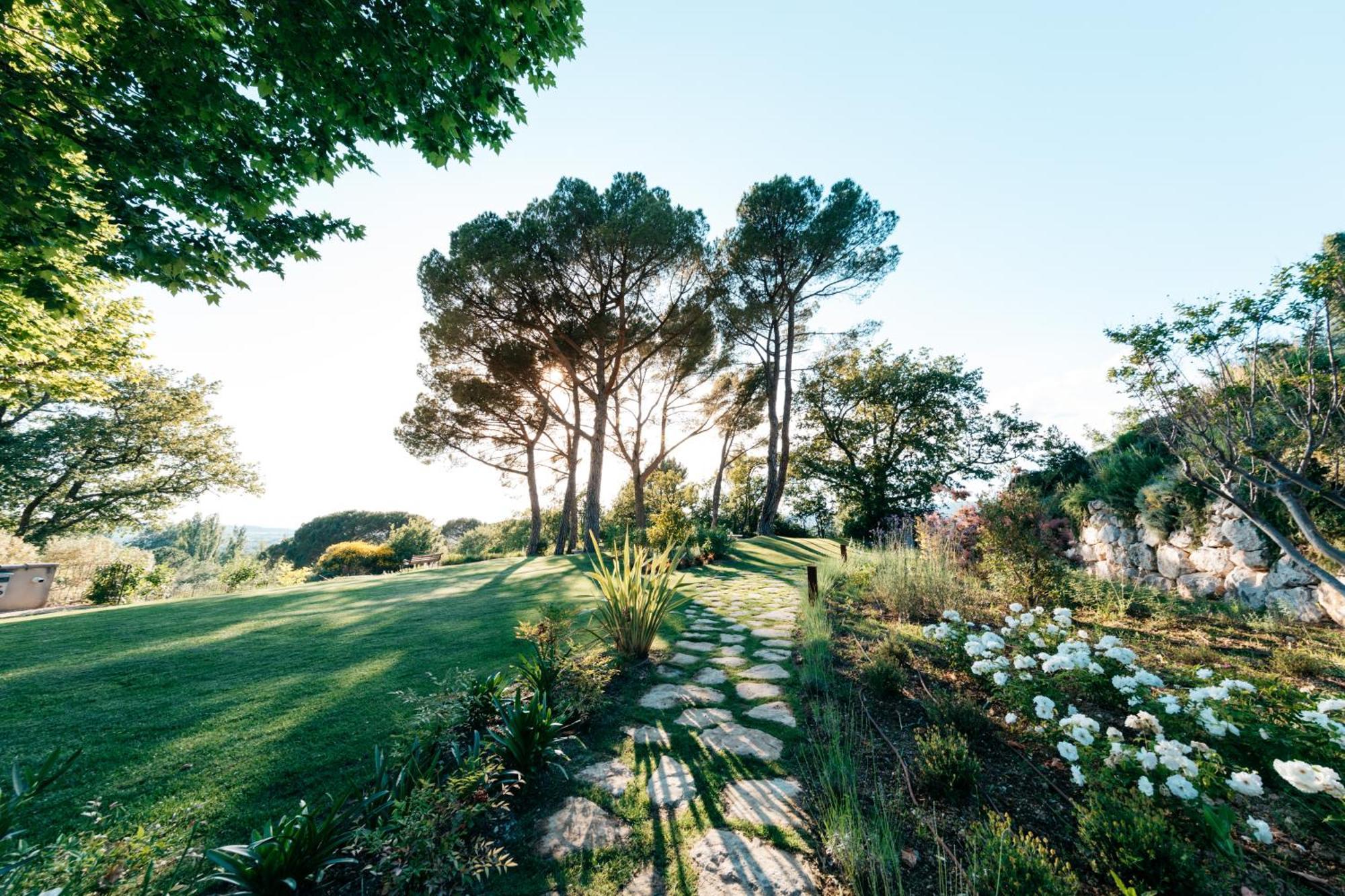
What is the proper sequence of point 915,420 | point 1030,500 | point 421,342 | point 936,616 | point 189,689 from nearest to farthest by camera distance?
1. point 189,689
2. point 936,616
3. point 1030,500
4. point 421,342
5. point 915,420

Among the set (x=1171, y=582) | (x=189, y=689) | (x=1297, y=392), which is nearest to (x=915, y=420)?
(x=1171, y=582)

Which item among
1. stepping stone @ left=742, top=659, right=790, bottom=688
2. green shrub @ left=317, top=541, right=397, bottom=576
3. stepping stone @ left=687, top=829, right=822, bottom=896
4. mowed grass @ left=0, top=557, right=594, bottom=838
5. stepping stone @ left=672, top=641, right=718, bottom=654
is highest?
green shrub @ left=317, top=541, right=397, bottom=576

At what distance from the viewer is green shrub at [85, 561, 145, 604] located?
9891mm

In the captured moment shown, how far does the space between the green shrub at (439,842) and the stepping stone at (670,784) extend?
0.63 meters

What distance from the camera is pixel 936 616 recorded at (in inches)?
183

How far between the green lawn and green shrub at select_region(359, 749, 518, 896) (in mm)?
586

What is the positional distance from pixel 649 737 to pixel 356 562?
1630 cm

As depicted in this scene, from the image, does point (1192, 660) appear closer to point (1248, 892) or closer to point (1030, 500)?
point (1030, 500)

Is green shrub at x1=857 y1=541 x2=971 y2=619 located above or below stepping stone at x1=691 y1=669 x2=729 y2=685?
above

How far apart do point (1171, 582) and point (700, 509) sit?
53.6ft

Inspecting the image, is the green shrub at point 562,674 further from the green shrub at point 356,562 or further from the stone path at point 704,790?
the green shrub at point 356,562

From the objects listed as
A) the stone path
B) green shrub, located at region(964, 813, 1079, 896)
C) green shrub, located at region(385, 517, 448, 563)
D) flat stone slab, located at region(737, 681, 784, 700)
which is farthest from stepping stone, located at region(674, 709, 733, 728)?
green shrub, located at region(385, 517, 448, 563)

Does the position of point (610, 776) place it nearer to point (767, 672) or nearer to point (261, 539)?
point (767, 672)

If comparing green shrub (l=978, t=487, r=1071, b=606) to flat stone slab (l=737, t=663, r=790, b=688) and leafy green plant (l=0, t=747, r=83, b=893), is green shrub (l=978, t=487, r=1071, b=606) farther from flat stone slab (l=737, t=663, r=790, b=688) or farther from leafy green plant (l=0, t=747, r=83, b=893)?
leafy green plant (l=0, t=747, r=83, b=893)
